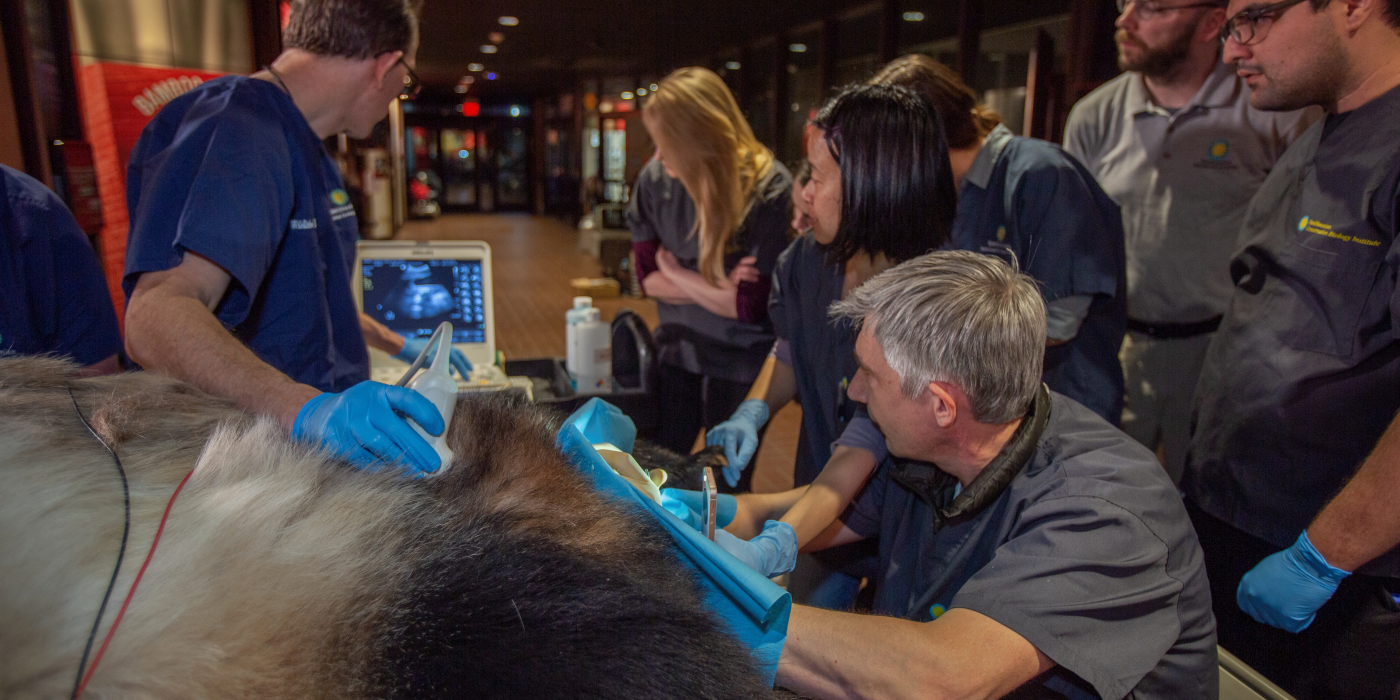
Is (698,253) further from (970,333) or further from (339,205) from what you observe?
(970,333)

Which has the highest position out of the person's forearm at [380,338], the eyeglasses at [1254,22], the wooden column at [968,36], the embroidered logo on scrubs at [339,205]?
the wooden column at [968,36]

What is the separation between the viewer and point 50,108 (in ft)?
9.12

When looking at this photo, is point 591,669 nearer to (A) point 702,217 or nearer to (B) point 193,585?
(B) point 193,585

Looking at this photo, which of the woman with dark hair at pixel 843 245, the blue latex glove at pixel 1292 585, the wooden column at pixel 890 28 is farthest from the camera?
the wooden column at pixel 890 28

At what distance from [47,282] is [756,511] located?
1.49 meters

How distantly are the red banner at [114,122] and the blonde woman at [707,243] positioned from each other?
190 centimetres

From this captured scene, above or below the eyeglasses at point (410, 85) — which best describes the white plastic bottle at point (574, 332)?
below

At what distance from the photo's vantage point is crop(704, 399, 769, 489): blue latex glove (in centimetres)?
188

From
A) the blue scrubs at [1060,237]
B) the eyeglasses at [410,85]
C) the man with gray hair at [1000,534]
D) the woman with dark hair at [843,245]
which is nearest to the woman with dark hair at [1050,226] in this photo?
the blue scrubs at [1060,237]

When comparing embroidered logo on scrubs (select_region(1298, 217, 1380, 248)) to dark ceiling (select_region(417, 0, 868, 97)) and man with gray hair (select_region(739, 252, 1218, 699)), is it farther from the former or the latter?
dark ceiling (select_region(417, 0, 868, 97))

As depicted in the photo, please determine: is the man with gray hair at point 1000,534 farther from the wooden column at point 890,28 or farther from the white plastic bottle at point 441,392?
the wooden column at point 890,28

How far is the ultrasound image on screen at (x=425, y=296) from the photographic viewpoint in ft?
8.69

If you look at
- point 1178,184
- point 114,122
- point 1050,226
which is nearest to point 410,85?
point 1050,226

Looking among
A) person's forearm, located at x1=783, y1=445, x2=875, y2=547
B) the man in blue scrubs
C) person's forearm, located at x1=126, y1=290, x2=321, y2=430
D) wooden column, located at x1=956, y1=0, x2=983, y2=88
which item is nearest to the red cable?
the man in blue scrubs
